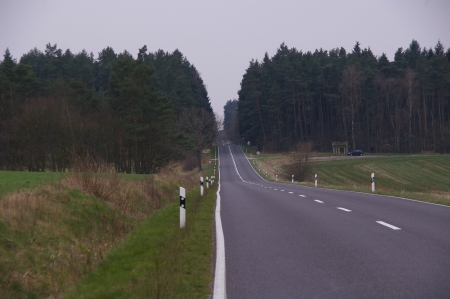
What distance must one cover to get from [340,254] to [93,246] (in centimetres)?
633

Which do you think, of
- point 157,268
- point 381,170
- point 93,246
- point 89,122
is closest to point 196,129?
point 381,170

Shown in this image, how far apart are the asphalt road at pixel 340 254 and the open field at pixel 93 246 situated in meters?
0.75

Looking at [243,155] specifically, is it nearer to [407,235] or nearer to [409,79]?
[409,79]

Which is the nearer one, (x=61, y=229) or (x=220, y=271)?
(x=220, y=271)

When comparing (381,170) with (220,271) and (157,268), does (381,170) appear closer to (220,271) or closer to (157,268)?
(220,271)

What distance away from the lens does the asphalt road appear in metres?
7.32

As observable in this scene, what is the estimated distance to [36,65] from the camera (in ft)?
350

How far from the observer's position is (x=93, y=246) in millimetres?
13414

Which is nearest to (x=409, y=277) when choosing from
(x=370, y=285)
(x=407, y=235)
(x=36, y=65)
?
(x=370, y=285)

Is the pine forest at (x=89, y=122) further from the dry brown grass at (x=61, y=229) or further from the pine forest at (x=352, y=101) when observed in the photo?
the pine forest at (x=352, y=101)

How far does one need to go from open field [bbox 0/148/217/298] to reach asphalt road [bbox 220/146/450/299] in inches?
29.6

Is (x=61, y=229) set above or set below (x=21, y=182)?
below

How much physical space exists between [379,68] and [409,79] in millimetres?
11046

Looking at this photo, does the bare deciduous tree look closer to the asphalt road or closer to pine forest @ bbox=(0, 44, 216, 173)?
pine forest @ bbox=(0, 44, 216, 173)
